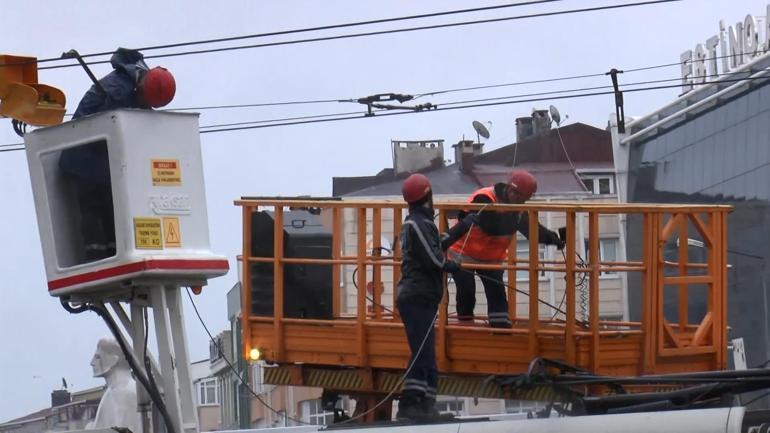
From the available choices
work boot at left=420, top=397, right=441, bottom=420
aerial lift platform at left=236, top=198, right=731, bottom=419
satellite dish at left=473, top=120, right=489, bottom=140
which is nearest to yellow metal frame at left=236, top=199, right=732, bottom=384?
Result: aerial lift platform at left=236, top=198, right=731, bottom=419

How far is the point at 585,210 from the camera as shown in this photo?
9.66 m

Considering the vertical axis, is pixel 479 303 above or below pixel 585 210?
below

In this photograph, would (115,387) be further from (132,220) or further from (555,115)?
(555,115)

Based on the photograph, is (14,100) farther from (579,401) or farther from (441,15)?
(441,15)

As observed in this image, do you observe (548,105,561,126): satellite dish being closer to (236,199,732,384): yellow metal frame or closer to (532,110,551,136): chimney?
(532,110,551,136): chimney

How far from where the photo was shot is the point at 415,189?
982 cm

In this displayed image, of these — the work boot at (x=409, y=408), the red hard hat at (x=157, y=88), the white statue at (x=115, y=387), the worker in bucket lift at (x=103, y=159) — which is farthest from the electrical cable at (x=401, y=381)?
the red hard hat at (x=157, y=88)

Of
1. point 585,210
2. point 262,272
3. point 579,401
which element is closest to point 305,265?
point 262,272

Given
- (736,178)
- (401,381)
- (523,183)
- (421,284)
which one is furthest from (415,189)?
(736,178)

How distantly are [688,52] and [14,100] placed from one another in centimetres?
2646

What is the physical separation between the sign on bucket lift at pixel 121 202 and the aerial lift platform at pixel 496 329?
1998mm

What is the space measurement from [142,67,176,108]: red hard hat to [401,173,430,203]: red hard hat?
5.95ft

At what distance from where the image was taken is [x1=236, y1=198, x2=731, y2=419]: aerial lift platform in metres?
9.88

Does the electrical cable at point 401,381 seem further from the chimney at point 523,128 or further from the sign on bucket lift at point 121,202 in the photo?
the chimney at point 523,128
